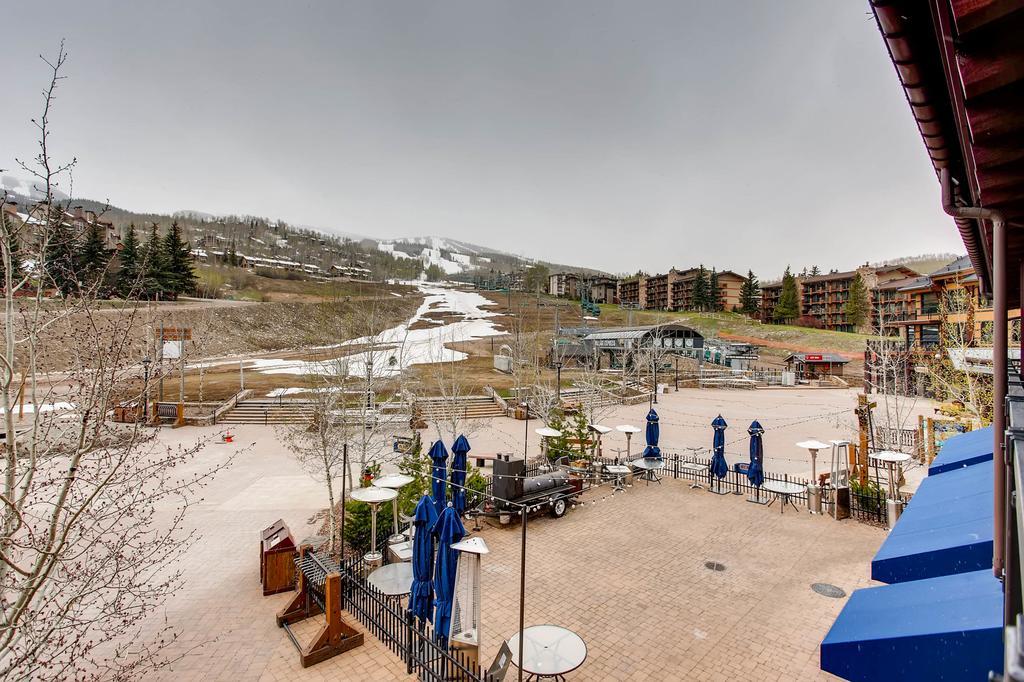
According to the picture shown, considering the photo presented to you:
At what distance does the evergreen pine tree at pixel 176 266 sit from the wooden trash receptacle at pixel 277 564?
66.7 meters

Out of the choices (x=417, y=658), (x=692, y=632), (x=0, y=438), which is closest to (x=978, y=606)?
(x=692, y=632)

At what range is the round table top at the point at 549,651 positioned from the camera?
666 cm

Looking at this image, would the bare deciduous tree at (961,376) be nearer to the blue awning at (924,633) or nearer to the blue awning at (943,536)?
the blue awning at (943,536)

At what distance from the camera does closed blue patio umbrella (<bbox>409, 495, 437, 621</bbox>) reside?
796 cm

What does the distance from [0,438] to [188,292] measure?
5809 cm

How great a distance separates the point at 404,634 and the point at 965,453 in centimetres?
953

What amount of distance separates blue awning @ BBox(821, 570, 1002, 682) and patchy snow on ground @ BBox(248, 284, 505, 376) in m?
15.3

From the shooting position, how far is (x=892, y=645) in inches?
141

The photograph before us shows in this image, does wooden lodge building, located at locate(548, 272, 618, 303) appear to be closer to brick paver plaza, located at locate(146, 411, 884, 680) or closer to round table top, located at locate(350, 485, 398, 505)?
brick paver plaza, located at locate(146, 411, 884, 680)

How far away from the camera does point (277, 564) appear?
1073cm

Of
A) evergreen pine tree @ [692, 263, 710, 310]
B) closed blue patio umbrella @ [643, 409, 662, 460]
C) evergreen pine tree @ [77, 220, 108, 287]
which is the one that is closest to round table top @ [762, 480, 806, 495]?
closed blue patio umbrella @ [643, 409, 662, 460]

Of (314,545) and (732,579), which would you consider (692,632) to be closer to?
(732,579)

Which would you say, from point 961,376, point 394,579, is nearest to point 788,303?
point 961,376

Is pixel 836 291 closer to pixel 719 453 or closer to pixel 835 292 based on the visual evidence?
pixel 835 292
